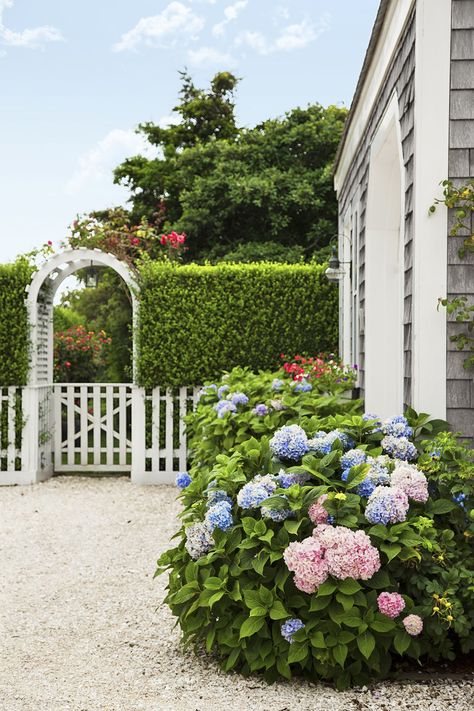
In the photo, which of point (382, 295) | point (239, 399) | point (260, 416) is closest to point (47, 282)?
point (239, 399)

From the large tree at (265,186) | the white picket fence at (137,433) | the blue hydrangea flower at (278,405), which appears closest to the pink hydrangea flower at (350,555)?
the blue hydrangea flower at (278,405)

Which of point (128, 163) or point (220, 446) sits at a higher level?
point (128, 163)

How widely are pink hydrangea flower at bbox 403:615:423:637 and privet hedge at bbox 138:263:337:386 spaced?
5.77 m

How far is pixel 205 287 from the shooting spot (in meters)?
8.59

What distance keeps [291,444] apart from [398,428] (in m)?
0.52

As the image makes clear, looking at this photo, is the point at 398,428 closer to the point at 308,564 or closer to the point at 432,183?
the point at 308,564

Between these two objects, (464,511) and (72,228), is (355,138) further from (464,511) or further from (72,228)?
(464,511)

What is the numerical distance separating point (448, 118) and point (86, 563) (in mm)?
3684

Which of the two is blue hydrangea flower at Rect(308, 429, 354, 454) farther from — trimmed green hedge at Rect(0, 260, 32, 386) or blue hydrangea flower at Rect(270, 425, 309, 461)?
trimmed green hedge at Rect(0, 260, 32, 386)

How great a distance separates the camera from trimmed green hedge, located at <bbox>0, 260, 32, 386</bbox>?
27.9ft

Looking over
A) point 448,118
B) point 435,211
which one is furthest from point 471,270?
point 448,118

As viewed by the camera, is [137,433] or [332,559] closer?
[332,559]

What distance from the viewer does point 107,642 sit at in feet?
12.0

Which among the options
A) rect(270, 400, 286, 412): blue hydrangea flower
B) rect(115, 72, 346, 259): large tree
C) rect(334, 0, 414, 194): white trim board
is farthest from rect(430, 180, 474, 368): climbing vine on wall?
rect(115, 72, 346, 259): large tree
